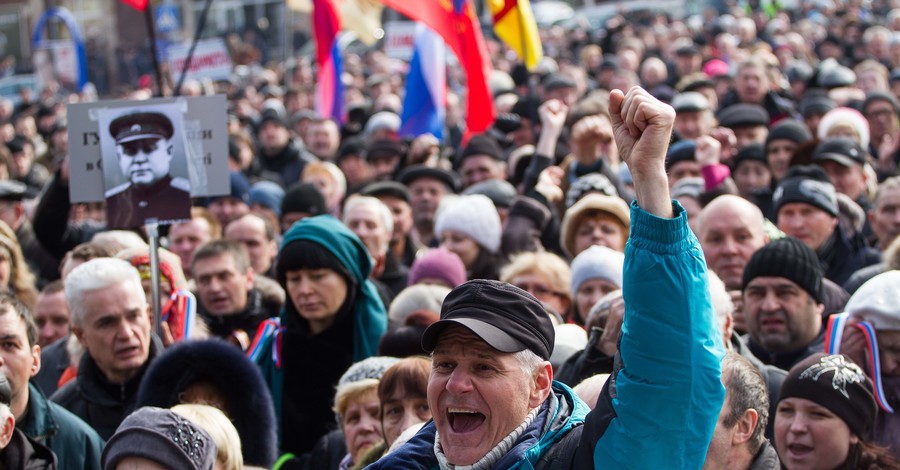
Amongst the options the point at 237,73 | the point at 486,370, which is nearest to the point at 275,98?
the point at 237,73

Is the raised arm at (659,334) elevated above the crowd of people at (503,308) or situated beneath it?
elevated above

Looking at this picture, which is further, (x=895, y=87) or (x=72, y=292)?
(x=895, y=87)

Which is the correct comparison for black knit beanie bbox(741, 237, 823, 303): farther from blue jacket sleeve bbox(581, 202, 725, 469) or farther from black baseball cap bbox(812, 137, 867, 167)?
blue jacket sleeve bbox(581, 202, 725, 469)

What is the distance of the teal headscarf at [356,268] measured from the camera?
575cm

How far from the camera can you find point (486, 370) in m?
2.93

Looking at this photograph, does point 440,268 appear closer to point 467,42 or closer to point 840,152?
point 840,152

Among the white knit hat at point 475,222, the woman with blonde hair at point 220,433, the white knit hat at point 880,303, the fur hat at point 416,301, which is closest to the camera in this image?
the woman with blonde hair at point 220,433

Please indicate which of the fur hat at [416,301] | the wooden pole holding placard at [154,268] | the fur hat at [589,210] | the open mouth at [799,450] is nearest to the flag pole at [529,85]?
the fur hat at [589,210]

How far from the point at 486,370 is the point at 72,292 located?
283 centimetres

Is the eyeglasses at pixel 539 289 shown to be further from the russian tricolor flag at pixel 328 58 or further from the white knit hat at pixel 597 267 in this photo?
the russian tricolor flag at pixel 328 58

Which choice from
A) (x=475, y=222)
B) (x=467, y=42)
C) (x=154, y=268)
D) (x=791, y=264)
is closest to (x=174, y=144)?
(x=154, y=268)

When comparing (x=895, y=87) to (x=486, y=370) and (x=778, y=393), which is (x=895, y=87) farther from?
(x=486, y=370)

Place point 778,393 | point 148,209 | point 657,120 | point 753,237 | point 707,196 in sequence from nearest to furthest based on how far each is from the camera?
1. point 657,120
2. point 778,393
3. point 148,209
4. point 753,237
5. point 707,196

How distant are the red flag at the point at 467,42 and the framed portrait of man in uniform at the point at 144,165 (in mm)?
4784
